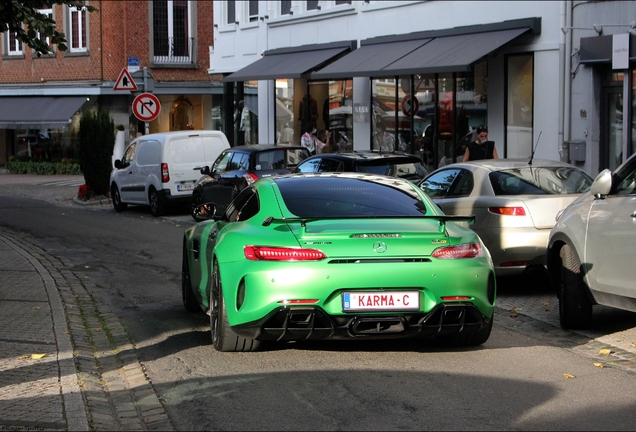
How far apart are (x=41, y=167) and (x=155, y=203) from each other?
22760 millimetres

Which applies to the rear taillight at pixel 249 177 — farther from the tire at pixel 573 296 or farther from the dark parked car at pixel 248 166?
the tire at pixel 573 296

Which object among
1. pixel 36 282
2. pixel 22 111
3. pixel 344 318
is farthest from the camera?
pixel 22 111

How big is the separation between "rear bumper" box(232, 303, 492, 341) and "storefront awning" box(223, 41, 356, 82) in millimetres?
20445

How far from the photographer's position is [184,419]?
235 inches

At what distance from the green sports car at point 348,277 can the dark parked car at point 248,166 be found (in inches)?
458

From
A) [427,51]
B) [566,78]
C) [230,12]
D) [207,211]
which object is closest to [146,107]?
[427,51]

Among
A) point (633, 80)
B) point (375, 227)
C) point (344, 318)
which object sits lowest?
point (344, 318)

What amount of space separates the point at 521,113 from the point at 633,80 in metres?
3.26

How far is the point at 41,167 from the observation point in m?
43.9

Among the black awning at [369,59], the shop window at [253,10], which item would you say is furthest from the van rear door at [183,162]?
the shop window at [253,10]

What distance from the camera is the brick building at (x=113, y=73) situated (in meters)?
43.5

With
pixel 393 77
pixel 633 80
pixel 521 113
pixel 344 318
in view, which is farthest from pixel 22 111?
pixel 344 318

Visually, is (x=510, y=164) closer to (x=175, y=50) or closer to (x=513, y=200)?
(x=513, y=200)

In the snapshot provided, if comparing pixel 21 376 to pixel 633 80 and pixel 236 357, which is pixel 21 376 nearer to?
pixel 236 357
